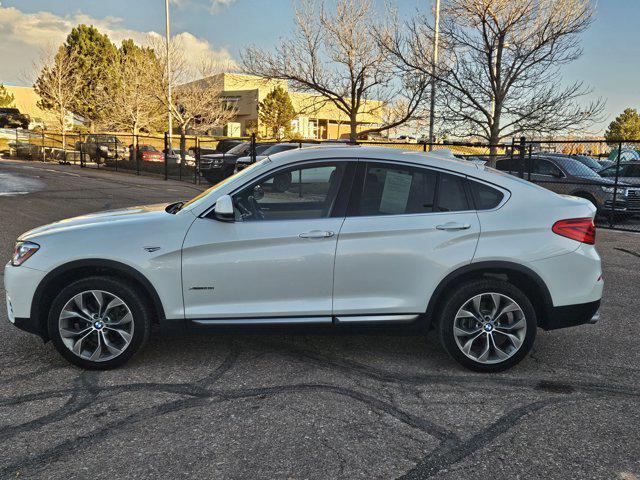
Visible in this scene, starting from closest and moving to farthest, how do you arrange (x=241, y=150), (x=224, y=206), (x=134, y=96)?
(x=224, y=206) < (x=241, y=150) < (x=134, y=96)

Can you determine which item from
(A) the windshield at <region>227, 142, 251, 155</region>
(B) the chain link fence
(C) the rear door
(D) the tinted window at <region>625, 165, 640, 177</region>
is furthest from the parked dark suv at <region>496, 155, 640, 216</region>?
(A) the windshield at <region>227, 142, 251, 155</region>

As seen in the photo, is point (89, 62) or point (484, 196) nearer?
point (484, 196)

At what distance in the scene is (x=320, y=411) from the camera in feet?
11.3

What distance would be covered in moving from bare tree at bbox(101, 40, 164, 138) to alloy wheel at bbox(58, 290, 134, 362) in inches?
1315

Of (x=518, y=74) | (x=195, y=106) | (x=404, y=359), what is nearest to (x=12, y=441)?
(x=404, y=359)

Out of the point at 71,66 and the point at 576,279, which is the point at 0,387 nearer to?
the point at 576,279

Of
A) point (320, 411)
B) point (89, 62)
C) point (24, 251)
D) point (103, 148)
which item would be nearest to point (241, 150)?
point (103, 148)

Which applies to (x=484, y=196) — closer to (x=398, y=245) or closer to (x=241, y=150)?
(x=398, y=245)

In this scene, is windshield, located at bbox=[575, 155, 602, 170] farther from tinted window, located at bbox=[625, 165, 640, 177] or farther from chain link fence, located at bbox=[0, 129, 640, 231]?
tinted window, located at bbox=[625, 165, 640, 177]

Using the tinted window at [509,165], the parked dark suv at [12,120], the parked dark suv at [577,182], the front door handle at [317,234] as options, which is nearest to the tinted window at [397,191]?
the front door handle at [317,234]

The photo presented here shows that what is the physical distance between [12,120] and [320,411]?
5499 centimetres

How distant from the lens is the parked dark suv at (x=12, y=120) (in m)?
49.2

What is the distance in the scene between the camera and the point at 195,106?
37031 mm

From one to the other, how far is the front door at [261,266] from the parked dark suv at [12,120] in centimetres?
5349
